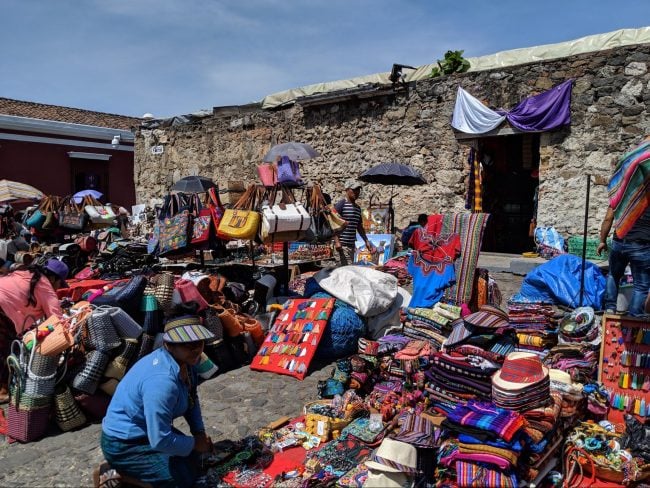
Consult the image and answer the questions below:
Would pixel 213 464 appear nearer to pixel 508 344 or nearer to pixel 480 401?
pixel 480 401

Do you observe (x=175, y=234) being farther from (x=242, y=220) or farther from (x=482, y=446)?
(x=482, y=446)

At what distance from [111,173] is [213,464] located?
2306cm

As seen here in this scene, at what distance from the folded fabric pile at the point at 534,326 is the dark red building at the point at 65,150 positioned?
21166 millimetres

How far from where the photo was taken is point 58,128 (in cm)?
2184

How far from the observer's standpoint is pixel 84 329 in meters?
4.56

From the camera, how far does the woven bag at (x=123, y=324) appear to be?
4.74 meters

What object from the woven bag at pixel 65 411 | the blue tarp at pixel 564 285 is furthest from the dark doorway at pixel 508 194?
the woven bag at pixel 65 411

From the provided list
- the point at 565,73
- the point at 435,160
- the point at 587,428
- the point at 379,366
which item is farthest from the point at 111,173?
the point at 587,428

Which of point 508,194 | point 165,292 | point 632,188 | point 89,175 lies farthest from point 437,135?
point 89,175

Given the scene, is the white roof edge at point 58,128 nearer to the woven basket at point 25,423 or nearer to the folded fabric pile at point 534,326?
the woven basket at point 25,423

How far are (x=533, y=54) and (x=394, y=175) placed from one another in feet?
12.0

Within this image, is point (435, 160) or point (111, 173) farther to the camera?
point (111, 173)

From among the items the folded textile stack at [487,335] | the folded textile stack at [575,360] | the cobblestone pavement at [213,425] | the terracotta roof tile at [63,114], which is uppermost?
the terracotta roof tile at [63,114]

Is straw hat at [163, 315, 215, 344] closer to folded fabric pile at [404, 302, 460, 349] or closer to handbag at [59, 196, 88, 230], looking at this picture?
folded fabric pile at [404, 302, 460, 349]
